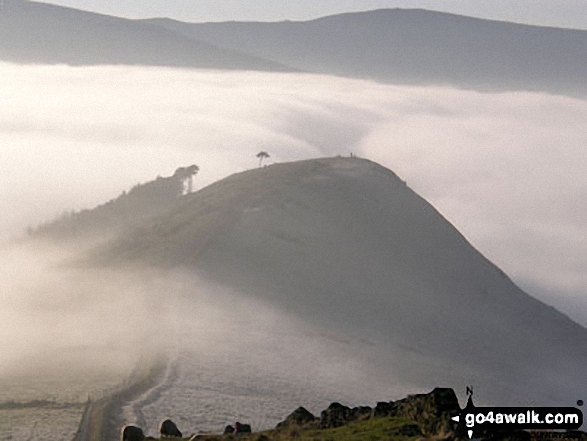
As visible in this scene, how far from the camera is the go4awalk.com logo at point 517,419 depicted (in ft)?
118

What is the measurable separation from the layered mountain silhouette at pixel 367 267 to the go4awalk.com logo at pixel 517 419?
6079 centimetres

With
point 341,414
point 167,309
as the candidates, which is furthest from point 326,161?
point 341,414

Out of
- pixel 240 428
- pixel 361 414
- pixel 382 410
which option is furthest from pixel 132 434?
pixel 382 410

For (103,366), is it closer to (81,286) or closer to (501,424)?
(81,286)

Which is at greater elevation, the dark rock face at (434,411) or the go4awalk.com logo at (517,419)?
the dark rock face at (434,411)

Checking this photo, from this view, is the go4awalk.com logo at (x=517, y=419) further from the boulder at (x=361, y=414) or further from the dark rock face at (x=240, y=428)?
the dark rock face at (x=240, y=428)

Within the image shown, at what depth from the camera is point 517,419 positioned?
36344 millimetres

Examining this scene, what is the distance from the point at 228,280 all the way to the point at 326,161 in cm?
4270

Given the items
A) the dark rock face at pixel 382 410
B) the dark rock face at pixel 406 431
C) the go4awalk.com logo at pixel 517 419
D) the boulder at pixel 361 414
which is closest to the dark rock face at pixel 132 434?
the boulder at pixel 361 414

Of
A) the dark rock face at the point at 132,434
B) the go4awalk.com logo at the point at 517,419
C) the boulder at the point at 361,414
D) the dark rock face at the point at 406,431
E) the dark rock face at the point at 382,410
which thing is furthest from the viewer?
the boulder at the point at 361,414

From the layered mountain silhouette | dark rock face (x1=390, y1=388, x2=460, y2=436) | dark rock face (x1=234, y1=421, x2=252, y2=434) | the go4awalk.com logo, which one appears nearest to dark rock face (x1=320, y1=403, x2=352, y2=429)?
dark rock face (x1=234, y1=421, x2=252, y2=434)

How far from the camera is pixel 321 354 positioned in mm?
95875

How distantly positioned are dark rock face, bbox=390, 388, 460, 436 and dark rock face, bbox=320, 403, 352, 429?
4886mm

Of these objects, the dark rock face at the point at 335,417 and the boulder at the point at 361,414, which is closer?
the boulder at the point at 361,414
